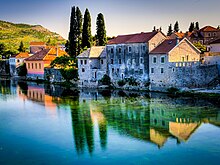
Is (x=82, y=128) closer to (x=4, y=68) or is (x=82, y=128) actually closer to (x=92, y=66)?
(x=92, y=66)

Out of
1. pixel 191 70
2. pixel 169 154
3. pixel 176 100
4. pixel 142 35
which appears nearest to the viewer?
pixel 169 154

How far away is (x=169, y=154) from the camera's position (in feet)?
46.0

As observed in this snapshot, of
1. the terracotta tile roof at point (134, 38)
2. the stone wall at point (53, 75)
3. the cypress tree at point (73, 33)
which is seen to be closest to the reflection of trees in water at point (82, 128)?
the terracotta tile roof at point (134, 38)

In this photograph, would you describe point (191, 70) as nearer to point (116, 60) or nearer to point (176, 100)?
point (176, 100)

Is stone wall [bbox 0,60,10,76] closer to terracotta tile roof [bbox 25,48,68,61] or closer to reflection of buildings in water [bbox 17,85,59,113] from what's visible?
terracotta tile roof [bbox 25,48,68,61]

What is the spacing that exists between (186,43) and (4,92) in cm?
2032

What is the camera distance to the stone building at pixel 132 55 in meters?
30.7

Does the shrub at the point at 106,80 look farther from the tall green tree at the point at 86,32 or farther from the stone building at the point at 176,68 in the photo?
the tall green tree at the point at 86,32

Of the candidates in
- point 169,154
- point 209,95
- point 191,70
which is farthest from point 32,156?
point 191,70

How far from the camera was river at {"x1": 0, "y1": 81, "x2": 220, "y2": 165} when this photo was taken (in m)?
13.9

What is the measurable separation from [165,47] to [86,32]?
16.1 meters

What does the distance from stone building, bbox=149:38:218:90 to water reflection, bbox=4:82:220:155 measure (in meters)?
2.02

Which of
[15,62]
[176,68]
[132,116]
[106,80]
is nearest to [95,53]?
[106,80]

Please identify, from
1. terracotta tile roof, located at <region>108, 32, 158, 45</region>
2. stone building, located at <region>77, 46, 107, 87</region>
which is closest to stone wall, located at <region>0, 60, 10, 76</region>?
stone building, located at <region>77, 46, 107, 87</region>
